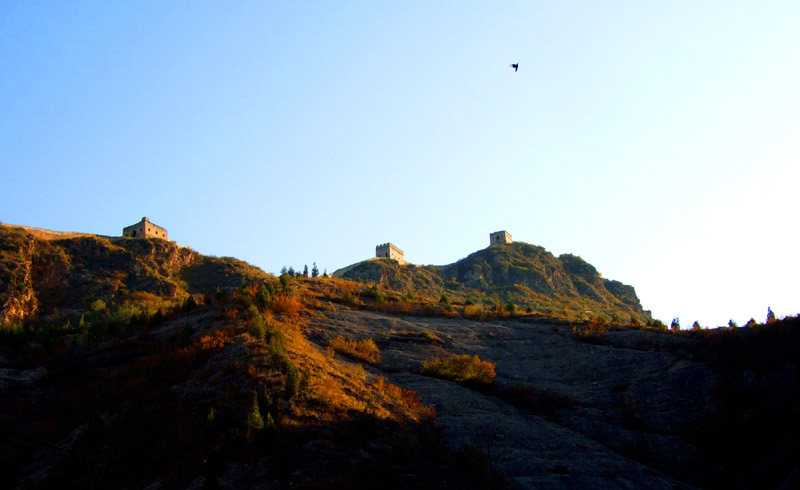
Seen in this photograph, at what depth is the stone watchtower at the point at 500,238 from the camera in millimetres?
135250

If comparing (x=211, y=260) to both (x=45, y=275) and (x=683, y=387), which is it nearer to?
(x=45, y=275)

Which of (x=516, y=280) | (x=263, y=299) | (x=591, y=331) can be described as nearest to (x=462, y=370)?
(x=263, y=299)

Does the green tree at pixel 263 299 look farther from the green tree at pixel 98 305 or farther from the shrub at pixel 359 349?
the green tree at pixel 98 305

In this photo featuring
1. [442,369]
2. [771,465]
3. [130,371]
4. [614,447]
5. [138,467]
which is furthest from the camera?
[442,369]

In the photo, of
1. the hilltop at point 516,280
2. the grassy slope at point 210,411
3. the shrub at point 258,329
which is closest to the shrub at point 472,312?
the grassy slope at point 210,411

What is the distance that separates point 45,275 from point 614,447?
7167 cm

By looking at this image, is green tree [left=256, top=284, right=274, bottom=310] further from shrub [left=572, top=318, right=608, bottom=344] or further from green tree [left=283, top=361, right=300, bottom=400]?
shrub [left=572, top=318, right=608, bottom=344]

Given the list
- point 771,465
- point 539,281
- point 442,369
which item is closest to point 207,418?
point 442,369

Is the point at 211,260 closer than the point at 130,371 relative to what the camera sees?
No

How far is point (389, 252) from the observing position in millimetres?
122688

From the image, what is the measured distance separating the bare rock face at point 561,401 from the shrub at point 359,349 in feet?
1.66

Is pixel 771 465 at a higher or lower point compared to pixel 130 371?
lower

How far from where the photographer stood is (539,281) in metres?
111

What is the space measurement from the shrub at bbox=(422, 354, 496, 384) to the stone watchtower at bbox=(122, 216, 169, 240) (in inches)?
3007
